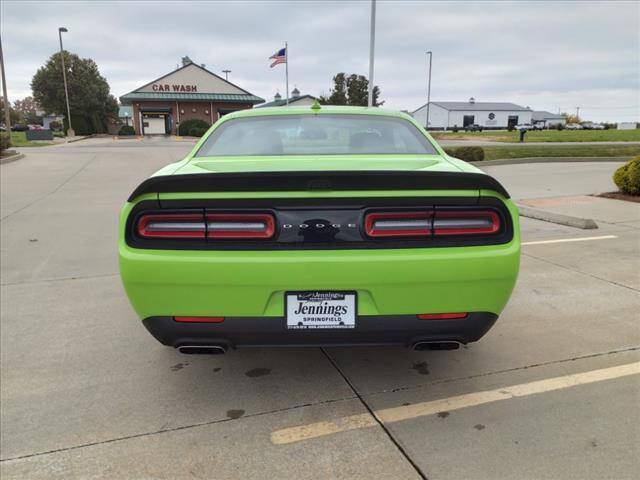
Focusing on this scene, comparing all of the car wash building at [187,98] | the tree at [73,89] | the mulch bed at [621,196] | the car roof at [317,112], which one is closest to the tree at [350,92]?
the car wash building at [187,98]

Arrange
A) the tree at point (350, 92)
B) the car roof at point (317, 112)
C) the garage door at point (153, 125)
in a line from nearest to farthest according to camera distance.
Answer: the car roof at point (317, 112), the garage door at point (153, 125), the tree at point (350, 92)

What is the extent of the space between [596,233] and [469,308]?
5.33m

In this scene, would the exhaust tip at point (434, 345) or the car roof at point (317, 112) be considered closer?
the exhaust tip at point (434, 345)

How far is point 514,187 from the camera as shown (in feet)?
37.4

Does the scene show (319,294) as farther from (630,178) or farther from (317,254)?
(630,178)

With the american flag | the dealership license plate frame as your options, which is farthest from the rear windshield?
the american flag

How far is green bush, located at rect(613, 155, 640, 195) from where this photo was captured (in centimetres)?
926

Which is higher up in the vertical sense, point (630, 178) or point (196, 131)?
point (196, 131)

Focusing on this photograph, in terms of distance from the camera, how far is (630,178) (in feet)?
30.6

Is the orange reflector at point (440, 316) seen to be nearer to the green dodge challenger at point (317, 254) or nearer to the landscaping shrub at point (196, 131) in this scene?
the green dodge challenger at point (317, 254)

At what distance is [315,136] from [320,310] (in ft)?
5.23

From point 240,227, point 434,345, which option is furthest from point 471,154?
point 240,227

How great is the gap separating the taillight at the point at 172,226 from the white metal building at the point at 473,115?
9804 centimetres

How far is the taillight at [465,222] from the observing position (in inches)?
95.0
